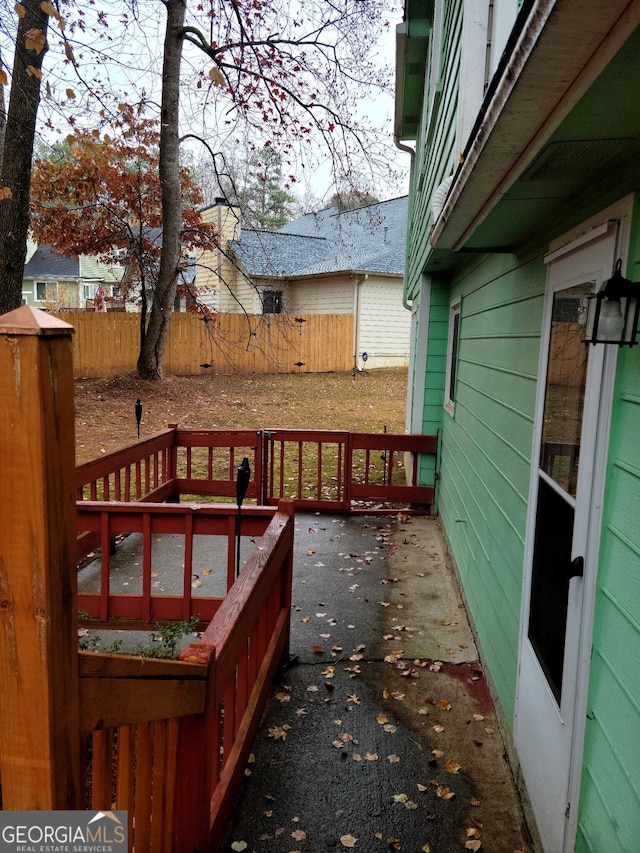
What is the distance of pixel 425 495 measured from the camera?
718cm

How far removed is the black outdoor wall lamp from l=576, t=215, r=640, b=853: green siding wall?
0.06m

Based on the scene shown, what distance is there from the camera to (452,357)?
22.1ft

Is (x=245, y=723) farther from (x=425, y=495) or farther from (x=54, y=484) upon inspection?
(x=425, y=495)

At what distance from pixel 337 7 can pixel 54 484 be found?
12062 mm

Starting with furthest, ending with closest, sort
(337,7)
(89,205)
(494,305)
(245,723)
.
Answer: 1. (89,205)
2. (337,7)
3. (494,305)
4. (245,723)

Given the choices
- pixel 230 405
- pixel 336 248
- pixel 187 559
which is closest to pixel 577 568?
pixel 187 559

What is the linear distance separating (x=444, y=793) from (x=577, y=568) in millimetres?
1445

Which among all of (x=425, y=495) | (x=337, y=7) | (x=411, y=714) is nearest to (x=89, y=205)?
(x=337, y=7)

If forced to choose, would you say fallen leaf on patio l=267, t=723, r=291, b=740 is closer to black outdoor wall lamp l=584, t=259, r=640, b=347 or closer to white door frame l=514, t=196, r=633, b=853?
white door frame l=514, t=196, r=633, b=853

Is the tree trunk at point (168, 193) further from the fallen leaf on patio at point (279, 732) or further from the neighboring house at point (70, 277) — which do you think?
the neighboring house at point (70, 277)

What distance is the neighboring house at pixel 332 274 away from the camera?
768 inches

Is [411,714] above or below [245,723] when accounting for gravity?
below

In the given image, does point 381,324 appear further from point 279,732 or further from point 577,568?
point 577,568

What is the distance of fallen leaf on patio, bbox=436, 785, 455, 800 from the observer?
2.71 m
